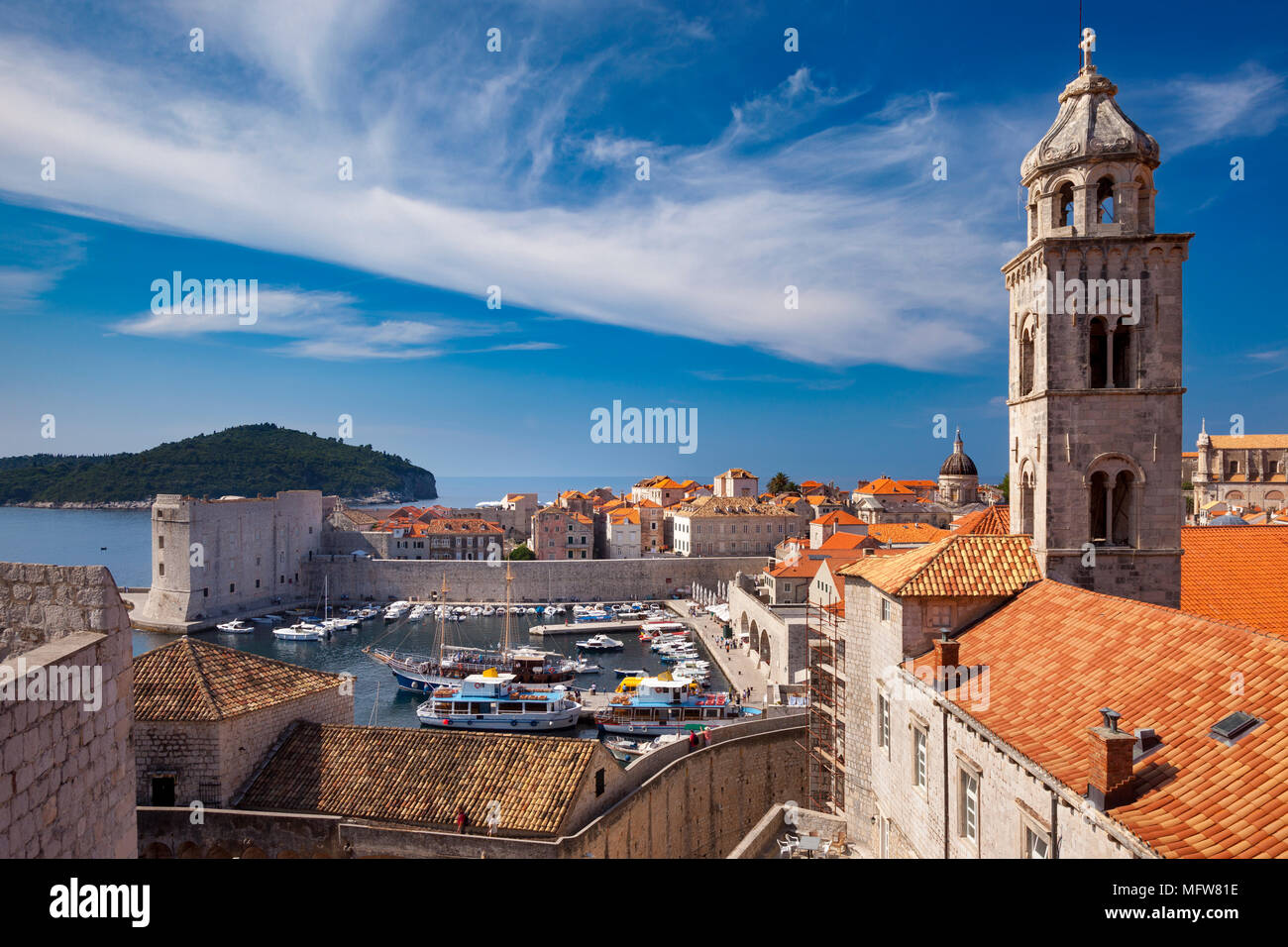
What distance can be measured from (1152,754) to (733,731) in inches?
443

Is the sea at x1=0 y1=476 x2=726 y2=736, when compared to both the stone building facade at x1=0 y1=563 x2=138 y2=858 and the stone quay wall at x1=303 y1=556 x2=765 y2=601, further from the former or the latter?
the stone building facade at x1=0 y1=563 x2=138 y2=858

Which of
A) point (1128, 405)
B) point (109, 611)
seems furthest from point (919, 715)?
point (109, 611)

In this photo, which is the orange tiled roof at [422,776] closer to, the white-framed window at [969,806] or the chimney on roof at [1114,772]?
→ the white-framed window at [969,806]

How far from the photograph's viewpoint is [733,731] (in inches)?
657

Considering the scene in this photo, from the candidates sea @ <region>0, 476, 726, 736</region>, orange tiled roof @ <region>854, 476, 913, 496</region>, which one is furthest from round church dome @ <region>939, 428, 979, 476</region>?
sea @ <region>0, 476, 726, 736</region>

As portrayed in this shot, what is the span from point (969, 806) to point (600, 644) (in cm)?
3766

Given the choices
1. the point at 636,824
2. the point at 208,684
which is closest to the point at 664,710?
the point at 636,824

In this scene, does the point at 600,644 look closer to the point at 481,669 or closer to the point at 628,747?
the point at 481,669

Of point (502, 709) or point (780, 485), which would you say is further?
point (780, 485)

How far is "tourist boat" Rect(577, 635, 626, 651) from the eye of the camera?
45156 mm

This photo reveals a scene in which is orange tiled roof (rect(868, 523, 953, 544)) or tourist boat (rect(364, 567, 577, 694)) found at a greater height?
orange tiled roof (rect(868, 523, 953, 544))

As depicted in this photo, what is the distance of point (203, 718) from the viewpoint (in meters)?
10.8

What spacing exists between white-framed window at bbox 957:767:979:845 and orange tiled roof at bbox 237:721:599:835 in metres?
4.95
